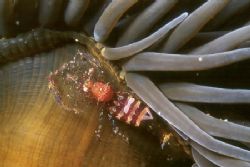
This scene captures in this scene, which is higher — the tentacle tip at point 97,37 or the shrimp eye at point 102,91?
the tentacle tip at point 97,37

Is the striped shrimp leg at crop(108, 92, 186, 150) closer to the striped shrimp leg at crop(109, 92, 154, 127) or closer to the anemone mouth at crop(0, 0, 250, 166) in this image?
the striped shrimp leg at crop(109, 92, 154, 127)

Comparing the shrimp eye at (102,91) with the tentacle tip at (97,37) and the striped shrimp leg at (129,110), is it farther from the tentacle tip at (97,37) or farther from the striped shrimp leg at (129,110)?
the tentacle tip at (97,37)

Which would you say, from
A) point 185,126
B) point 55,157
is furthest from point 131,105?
point 55,157

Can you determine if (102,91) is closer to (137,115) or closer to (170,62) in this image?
(137,115)

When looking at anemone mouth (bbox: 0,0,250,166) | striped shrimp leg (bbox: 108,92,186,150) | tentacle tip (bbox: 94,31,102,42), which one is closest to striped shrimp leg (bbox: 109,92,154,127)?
striped shrimp leg (bbox: 108,92,186,150)

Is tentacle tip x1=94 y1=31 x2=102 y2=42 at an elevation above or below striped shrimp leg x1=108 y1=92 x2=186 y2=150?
above

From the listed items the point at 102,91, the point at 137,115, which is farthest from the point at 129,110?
the point at 102,91

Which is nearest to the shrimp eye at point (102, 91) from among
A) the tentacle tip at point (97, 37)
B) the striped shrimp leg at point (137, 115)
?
the striped shrimp leg at point (137, 115)

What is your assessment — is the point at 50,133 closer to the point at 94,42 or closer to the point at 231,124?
the point at 94,42
